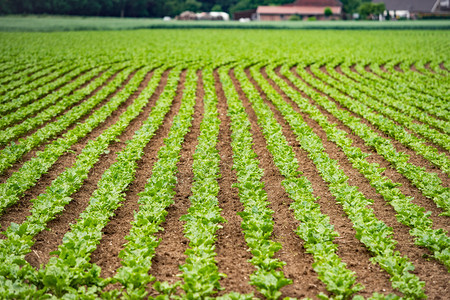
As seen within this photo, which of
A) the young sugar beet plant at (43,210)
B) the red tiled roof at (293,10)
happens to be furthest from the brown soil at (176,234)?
the red tiled roof at (293,10)

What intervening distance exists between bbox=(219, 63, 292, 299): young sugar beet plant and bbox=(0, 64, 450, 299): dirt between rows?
219 millimetres

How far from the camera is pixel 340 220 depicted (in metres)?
6.63

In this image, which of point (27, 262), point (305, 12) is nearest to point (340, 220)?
point (27, 262)

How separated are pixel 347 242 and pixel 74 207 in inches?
188

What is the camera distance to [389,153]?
8945 millimetres

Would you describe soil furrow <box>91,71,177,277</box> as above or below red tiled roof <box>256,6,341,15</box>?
below

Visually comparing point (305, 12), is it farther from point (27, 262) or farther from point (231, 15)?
point (27, 262)

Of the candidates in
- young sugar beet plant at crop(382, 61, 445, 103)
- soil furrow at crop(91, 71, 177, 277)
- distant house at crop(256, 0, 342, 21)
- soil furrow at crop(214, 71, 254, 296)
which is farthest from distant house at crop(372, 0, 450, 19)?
soil furrow at crop(214, 71, 254, 296)

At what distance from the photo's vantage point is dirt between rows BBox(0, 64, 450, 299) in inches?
207

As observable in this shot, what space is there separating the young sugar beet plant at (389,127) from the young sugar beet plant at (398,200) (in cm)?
131

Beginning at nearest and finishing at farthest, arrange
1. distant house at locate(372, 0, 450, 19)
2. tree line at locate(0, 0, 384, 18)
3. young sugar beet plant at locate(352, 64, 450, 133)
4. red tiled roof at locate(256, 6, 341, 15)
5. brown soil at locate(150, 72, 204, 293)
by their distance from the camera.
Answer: brown soil at locate(150, 72, 204, 293)
young sugar beet plant at locate(352, 64, 450, 133)
tree line at locate(0, 0, 384, 18)
distant house at locate(372, 0, 450, 19)
red tiled roof at locate(256, 6, 341, 15)

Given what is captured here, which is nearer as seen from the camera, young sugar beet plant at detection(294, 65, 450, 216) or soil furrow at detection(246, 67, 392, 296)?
soil furrow at detection(246, 67, 392, 296)

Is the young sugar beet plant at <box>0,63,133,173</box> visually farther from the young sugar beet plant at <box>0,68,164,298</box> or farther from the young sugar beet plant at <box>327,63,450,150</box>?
the young sugar beet plant at <box>327,63,450,150</box>

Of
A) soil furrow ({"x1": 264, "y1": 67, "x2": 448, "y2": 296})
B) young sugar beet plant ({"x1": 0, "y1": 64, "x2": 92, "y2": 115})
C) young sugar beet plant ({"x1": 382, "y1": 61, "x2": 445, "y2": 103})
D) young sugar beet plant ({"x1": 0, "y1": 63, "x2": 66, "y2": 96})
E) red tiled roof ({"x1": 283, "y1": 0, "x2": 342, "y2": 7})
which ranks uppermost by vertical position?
red tiled roof ({"x1": 283, "y1": 0, "x2": 342, "y2": 7})
